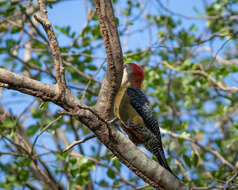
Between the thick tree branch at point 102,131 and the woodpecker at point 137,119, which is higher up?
the woodpecker at point 137,119

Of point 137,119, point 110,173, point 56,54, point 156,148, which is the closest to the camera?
point 56,54

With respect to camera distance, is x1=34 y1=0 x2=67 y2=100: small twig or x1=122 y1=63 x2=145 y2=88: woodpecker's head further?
x1=122 y1=63 x2=145 y2=88: woodpecker's head

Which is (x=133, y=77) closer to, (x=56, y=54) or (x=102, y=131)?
(x=102, y=131)

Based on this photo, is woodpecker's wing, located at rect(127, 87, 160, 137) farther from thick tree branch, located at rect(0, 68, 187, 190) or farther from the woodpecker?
thick tree branch, located at rect(0, 68, 187, 190)

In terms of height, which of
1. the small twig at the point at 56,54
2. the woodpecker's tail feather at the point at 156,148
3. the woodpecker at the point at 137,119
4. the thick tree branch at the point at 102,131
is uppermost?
the woodpecker at the point at 137,119

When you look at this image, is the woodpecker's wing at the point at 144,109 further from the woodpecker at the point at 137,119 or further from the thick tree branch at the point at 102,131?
the thick tree branch at the point at 102,131

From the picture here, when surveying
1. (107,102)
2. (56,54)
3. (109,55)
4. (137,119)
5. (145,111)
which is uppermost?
(145,111)

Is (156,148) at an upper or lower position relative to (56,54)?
upper

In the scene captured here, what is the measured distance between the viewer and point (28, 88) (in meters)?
2.48

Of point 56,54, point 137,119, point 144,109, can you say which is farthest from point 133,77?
point 56,54

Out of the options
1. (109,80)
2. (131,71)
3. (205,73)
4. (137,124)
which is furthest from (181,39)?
(109,80)

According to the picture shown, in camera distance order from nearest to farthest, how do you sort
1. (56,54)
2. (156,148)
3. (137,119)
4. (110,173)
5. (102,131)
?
1. (56,54)
2. (102,131)
3. (156,148)
4. (137,119)
5. (110,173)

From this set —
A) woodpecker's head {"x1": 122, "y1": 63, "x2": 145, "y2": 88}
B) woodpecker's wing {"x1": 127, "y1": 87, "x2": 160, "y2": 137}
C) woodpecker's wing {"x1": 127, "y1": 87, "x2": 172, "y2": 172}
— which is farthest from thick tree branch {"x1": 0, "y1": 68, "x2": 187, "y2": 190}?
woodpecker's head {"x1": 122, "y1": 63, "x2": 145, "y2": 88}

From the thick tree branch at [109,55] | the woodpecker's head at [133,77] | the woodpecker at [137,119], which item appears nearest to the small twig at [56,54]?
the thick tree branch at [109,55]
